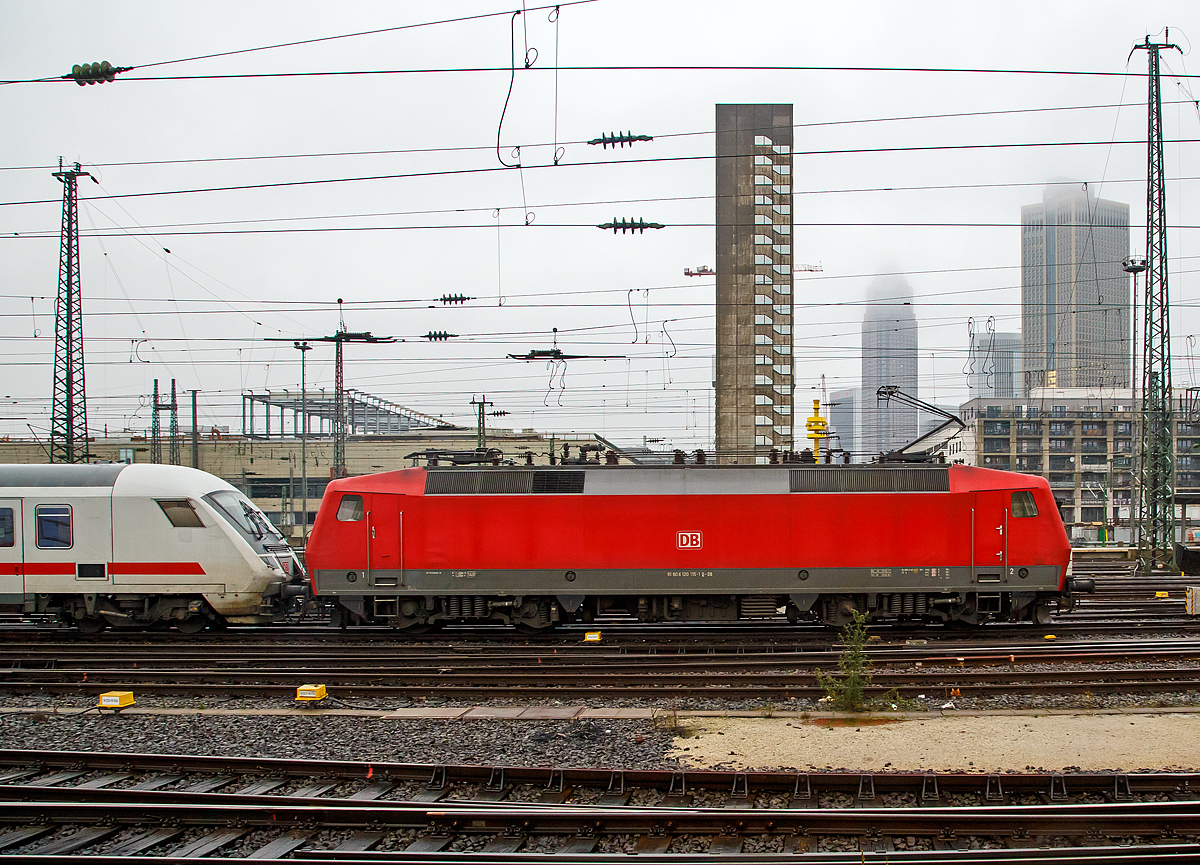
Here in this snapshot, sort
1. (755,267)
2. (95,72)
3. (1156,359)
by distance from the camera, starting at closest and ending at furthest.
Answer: (95,72) < (1156,359) < (755,267)

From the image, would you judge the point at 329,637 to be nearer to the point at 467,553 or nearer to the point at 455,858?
the point at 467,553

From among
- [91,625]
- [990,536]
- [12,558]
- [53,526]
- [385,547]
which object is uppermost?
[53,526]

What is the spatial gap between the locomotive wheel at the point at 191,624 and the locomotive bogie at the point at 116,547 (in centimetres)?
53

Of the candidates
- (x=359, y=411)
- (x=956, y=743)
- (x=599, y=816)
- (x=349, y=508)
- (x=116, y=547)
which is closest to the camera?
(x=599, y=816)

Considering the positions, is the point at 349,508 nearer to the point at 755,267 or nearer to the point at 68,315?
the point at 68,315

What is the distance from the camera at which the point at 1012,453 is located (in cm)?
8881

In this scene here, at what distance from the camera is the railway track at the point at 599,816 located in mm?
6816

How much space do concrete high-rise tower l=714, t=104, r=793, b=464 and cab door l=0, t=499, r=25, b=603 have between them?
3103 centimetres

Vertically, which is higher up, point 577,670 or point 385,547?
point 385,547

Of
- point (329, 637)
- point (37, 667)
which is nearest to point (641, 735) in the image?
point (329, 637)

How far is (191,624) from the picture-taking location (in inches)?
661

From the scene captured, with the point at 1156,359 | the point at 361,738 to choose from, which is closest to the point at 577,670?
the point at 361,738

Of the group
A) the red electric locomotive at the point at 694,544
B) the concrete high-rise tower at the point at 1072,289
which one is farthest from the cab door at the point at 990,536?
the concrete high-rise tower at the point at 1072,289

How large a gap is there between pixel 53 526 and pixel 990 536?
60.8ft
